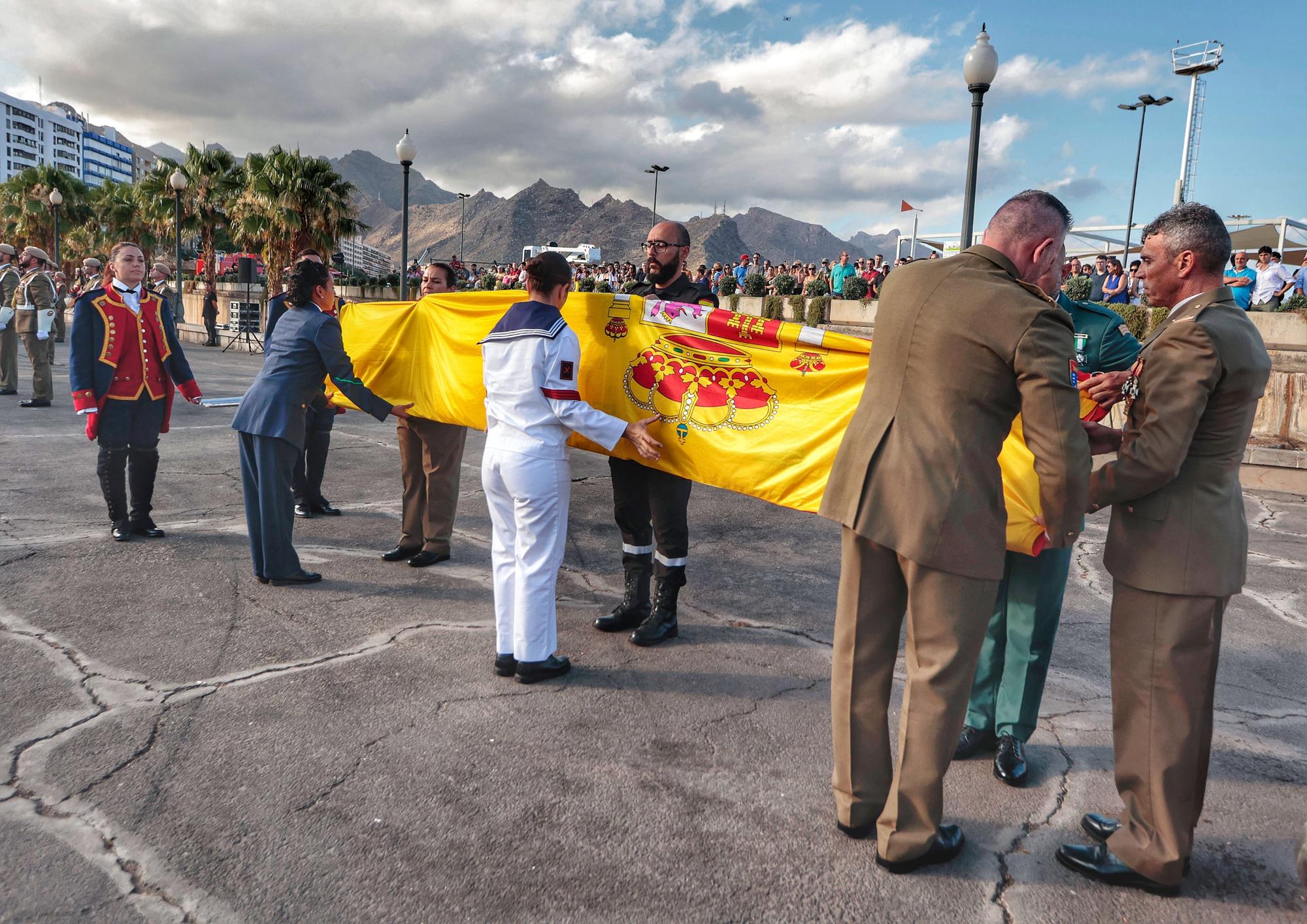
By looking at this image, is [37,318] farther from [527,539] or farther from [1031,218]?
[1031,218]

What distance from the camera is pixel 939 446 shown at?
2744 millimetres

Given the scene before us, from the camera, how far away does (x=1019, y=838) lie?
3176mm

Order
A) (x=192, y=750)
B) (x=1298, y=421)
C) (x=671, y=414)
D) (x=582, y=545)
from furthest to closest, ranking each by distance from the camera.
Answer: (x=1298, y=421)
(x=582, y=545)
(x=671, y=414)
(x=192, y=750)

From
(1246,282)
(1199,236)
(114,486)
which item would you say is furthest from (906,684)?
(1246,282)

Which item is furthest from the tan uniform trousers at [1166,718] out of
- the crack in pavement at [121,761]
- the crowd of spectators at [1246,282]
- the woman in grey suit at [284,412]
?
the crowd of spectators at [1246,282]

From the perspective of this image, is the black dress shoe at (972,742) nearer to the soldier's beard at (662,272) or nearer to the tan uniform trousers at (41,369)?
the soldier's beard at (662,272)

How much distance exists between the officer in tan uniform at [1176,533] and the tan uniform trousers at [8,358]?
15.7 metres

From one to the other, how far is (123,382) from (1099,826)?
6.72 meters

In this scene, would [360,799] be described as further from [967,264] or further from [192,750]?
[967,264]

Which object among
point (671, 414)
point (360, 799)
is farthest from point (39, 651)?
point (671, 414)

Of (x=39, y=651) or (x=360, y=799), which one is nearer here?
(x=360, y=799)

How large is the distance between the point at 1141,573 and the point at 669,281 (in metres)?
3.06

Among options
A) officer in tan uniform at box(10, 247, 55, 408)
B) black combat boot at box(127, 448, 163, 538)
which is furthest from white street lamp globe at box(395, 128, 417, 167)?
black combat boot at box(127, 448, 163, 538)

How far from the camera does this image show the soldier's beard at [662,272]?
5012 millimetres
